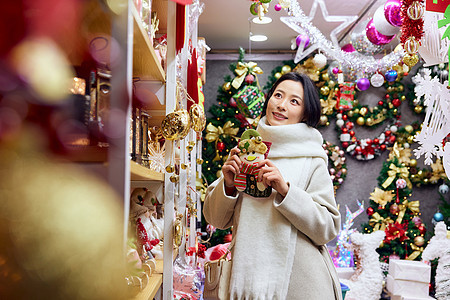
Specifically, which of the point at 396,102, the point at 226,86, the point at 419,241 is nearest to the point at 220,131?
the point at 226,86

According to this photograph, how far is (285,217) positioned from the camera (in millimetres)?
1544

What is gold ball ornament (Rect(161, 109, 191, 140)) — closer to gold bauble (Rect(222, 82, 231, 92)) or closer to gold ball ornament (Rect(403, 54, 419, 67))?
gold ball ornament (Rect(403, 54, 419, 67))

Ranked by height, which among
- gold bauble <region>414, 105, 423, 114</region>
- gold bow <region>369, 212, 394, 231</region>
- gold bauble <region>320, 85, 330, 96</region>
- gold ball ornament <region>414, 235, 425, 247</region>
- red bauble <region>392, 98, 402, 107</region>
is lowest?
gold ball ornament <region>414, 235, 425, 247</region>

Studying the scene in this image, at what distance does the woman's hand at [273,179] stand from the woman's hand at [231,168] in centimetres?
10

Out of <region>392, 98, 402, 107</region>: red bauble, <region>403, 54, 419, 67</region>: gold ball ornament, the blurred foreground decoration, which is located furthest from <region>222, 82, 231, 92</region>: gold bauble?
the blurred foreground decoration

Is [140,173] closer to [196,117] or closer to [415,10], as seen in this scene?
[196,117]

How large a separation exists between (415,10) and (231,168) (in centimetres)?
104

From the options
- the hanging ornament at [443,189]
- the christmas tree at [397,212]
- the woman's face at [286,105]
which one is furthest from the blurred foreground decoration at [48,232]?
the hanging ornament at [443,189]

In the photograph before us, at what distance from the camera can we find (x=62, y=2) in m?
0.46

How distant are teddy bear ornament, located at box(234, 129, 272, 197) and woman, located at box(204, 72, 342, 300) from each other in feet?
0.10

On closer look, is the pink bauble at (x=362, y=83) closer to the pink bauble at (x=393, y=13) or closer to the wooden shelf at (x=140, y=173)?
the pink bauble at (x=393, y=13)

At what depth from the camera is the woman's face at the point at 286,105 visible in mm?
1729

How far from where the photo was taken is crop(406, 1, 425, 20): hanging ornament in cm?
172

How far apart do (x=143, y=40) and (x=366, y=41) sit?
3.23 metres
